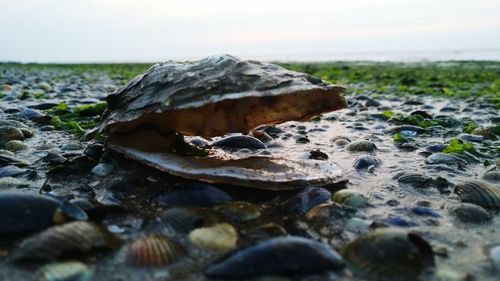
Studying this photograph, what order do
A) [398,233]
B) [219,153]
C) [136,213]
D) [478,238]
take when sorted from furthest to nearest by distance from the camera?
[219,153], [136,213], [478,238], [398,233]

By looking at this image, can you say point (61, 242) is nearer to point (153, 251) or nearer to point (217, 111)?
point (153, 251)

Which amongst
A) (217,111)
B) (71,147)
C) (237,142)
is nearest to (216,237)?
(217,111)

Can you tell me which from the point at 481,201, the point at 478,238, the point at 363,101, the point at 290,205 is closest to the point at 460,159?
the point at 481,201

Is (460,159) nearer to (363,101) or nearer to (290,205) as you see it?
(290,205)

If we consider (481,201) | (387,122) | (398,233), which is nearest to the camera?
(398,233)

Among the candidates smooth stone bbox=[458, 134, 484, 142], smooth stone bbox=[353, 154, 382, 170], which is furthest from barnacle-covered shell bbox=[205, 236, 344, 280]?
smooth stone bbox=[458, 134, 484, 142]

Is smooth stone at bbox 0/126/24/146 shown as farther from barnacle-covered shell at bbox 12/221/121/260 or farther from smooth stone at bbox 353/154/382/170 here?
smooth stone at bbox 353/154/382/170
